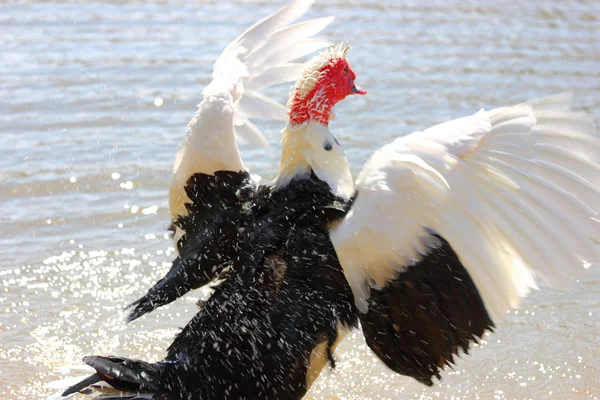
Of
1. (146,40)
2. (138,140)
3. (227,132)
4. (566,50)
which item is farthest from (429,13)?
(227,132)

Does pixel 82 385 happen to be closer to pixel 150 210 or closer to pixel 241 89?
pixel 241 89

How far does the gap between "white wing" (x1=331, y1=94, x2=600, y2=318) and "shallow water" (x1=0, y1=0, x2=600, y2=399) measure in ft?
3.94

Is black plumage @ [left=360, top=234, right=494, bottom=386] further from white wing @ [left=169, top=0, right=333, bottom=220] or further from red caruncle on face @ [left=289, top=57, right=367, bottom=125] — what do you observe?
white wing @ [left=169, top=0, right=333, bottom=220]

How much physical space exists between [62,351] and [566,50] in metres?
7.53

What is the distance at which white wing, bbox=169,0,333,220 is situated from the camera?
438 centimetres

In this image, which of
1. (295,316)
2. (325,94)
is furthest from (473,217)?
(325,94)

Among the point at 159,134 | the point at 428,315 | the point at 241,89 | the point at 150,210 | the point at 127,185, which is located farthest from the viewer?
the point at 159,134

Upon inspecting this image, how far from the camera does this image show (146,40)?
10.3 metres

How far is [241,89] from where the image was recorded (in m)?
4.67

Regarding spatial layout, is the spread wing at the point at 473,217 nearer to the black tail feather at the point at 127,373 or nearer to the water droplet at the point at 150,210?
the black tail feather at the point at 127,373

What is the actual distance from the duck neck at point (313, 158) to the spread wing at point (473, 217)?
0.50 m

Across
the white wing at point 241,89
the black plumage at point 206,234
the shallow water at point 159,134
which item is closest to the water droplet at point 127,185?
the shallow water at point 159,134

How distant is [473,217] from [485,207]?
0.22 ft

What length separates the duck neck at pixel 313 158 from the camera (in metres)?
3.98
